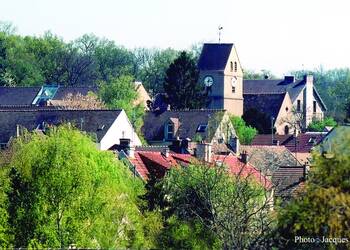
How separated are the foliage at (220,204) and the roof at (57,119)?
26041 mm

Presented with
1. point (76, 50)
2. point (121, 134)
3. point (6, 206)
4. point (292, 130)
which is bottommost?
point (6, 206)

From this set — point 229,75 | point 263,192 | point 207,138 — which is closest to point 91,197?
point 263,192

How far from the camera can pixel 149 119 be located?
91625 mm

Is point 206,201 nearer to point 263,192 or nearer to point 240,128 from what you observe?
point 263,192

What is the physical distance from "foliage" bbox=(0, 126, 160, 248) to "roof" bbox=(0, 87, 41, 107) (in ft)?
214

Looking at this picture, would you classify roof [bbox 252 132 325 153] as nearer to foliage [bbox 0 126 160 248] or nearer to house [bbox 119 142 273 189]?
house [bbox 119 142 273 189]

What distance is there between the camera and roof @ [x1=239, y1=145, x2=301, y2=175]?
68.3 metres

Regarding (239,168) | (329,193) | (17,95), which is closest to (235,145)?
(239,168)

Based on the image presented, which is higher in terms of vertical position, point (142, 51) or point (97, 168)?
point (142, 51)

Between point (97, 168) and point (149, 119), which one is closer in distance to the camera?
point (97, 168)

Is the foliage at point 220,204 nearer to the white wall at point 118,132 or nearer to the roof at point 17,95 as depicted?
the white wall at point 118,132

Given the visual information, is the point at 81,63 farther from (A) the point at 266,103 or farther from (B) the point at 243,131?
(B) the point at 243,131

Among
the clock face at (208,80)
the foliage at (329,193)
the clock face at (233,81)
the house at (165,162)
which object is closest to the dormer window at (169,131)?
the clock face at (208,80)

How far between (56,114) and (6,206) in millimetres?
37852
